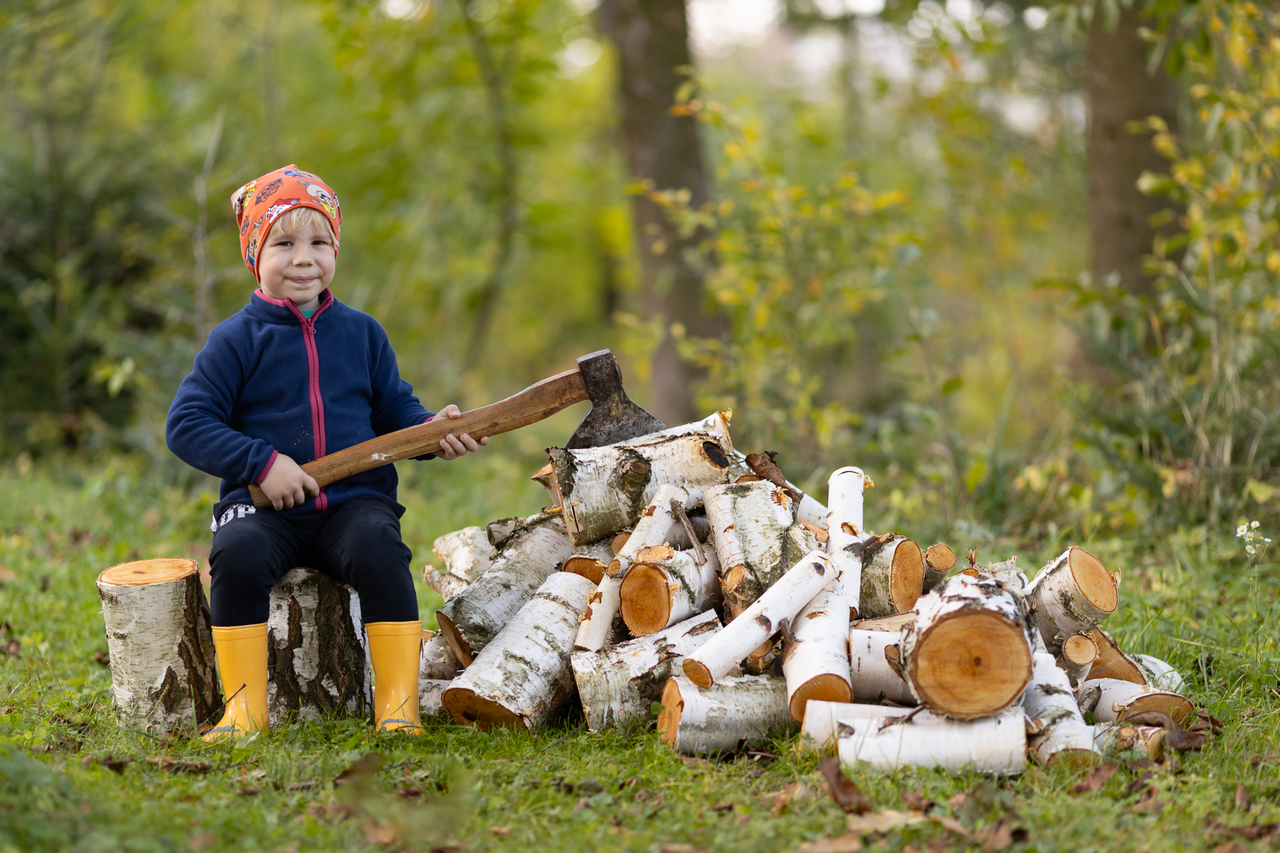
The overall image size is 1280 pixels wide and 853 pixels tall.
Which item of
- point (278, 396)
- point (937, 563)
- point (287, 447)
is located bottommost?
point (937, 563)

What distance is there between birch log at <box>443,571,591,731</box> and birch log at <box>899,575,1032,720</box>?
1099 mm

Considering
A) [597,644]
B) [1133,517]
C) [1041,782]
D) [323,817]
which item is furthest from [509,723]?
[1133,517]

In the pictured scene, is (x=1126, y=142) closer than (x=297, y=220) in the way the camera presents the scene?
No

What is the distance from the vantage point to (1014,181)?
1029 cm

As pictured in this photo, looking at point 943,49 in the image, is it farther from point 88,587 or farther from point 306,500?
point 88,587

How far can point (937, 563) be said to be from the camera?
3.22 metres

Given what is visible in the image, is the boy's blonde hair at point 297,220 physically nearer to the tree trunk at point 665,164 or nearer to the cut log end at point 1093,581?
the cut log end at point 1093,581

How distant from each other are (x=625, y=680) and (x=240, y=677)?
1.13m

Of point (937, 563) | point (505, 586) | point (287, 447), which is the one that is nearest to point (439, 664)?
point (505, 586)

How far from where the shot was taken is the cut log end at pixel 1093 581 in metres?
2.98

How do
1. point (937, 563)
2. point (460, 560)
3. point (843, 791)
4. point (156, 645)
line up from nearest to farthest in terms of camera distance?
point (843, 791) < point (156, 645) < point (937, 563) < point (460, 560)

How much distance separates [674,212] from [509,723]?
3743 millimetres

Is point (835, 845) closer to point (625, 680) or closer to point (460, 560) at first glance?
point (625, 680)

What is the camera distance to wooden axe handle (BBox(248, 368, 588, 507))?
300 cm
